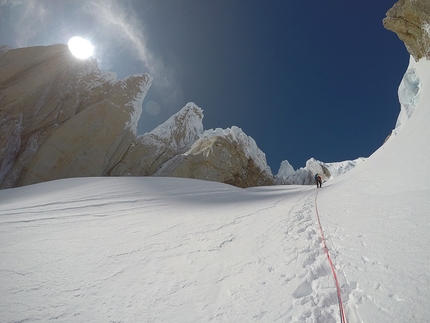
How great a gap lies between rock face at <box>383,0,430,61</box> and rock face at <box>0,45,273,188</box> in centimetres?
2826

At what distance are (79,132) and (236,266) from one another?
120ft

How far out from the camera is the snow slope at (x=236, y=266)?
2643 millimetres

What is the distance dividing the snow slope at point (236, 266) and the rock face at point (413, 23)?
16.4 meters

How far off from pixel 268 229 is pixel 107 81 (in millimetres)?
44493

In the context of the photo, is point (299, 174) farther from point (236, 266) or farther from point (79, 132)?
point (236, 266)

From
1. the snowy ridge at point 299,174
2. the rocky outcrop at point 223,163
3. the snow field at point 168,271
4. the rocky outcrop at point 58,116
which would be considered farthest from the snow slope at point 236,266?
the snowy ridge at point 299,174

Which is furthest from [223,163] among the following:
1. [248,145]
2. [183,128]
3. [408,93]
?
[408,93]

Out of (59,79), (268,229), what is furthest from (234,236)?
(59,79)

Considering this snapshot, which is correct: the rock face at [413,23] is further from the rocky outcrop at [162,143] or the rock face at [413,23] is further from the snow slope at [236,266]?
the rocky outcrop at [162,143]

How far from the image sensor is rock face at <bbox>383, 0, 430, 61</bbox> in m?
15.9

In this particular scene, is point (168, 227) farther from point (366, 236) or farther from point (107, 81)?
point (107, 81)

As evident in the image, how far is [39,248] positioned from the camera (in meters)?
5.06

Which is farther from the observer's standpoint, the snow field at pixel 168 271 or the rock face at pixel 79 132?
the rock face at pixel 79 132

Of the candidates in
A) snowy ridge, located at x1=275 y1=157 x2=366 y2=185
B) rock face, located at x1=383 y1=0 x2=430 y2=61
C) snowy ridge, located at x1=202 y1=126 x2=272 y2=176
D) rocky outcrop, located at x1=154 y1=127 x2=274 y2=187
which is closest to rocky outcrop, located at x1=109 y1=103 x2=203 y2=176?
rocky outcrop, located at x1=154 y1=127 x2=274 y2=187
